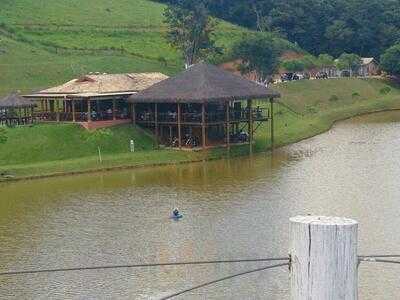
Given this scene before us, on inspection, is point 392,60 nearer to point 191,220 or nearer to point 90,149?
point 90,149

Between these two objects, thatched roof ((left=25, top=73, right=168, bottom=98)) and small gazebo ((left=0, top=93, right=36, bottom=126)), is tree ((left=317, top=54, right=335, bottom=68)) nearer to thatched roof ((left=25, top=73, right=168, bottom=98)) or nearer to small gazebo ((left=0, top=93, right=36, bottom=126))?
thatched roof ((left=25, top=73, right=168, bottom=98))

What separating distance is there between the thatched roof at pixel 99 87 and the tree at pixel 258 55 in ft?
94.6

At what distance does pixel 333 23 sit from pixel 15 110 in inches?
2626

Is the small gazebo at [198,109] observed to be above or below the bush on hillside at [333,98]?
above

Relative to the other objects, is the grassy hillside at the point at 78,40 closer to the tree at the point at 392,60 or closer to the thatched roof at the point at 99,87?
the thatched roof at the point at 99,87

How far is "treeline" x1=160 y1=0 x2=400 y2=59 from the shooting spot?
114 metres

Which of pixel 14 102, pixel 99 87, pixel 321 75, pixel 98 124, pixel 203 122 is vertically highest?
pixel 99 87

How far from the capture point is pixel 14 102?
5869 centimetres

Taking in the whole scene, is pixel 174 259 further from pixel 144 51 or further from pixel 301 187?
pixel 144 51

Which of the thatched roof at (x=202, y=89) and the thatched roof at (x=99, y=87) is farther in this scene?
the thatched roof at (x=99, y=87)

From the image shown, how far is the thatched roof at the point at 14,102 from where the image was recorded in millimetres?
58281

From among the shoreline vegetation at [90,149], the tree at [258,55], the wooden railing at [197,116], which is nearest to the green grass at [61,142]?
the shoreline vegetation at [90,149]

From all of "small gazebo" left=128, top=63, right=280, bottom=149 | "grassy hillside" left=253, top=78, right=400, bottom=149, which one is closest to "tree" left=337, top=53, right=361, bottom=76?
"grassy hillside" left=253, top=78, right=400, bottom=149

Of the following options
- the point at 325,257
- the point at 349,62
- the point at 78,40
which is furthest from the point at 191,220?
the point at 349,62
